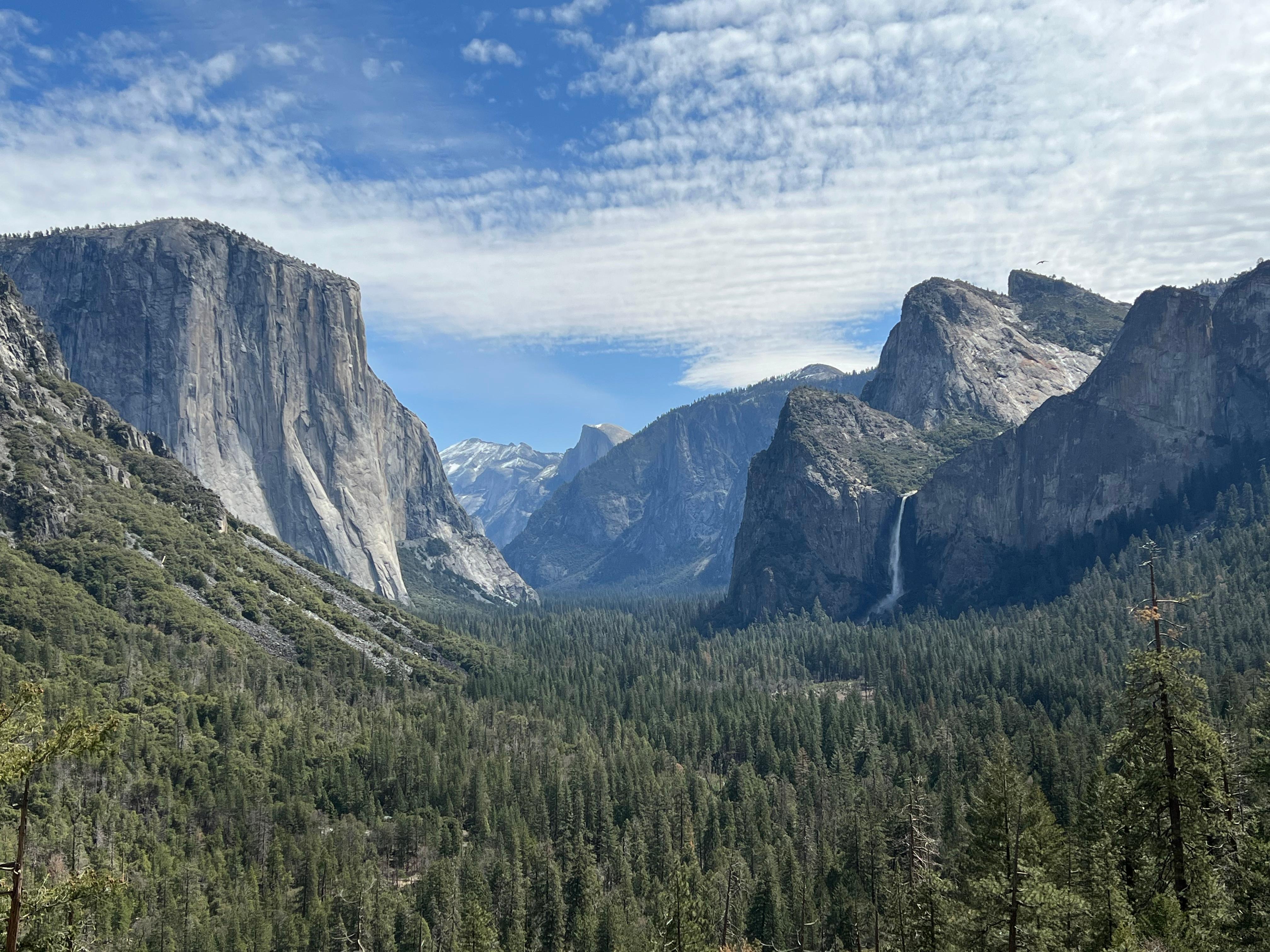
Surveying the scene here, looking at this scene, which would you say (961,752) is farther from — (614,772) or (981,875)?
(981,875)

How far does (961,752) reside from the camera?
402 ft

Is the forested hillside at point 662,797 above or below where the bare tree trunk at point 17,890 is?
→ below

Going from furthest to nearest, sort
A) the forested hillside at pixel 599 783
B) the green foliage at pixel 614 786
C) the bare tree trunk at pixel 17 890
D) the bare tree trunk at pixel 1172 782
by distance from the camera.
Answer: the green foliage at pixel 614 786 < the forested hillside at pixel 599 783 < the bare tree trunk at pixel 1172 782 < the bare tree trunk at pixel 17 890

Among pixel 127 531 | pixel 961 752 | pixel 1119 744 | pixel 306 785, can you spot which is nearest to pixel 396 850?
pixel 306 785

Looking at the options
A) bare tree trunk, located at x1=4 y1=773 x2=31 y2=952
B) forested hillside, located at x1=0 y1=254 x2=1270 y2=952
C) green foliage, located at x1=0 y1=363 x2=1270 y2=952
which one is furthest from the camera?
green foliage, located at x1=0 y1=363 x2=1270 y2=952

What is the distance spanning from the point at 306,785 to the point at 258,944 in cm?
4137

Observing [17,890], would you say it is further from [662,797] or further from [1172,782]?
[662,797]

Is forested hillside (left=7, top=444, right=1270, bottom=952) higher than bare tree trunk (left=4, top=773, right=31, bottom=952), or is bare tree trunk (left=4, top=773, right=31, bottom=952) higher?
bare tree trunk (left=4, top=773, right=31, bottom=952)

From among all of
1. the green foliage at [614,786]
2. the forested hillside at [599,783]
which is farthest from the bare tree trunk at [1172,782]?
the green foliage at [614,786]

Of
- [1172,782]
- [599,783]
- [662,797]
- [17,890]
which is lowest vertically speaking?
[662,797]

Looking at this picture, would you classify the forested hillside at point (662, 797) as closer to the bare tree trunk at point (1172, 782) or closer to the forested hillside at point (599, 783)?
the bare tree trunk at point (1172, 782)

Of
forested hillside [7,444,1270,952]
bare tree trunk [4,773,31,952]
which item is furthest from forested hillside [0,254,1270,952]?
bare tree trunk [4,773,31,952]

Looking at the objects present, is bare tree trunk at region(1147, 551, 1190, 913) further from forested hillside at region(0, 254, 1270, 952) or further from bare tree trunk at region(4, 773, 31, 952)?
bare tree trunk at region(4, 773, 31, 952)

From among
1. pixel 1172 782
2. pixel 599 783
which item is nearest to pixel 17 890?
pixel 1172 782
